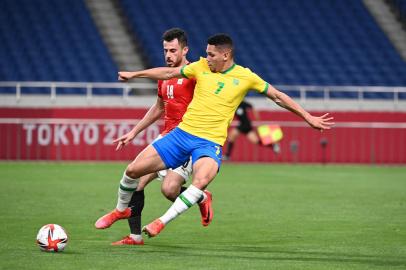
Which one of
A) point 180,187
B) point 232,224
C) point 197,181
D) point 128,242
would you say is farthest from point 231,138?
point 197,181

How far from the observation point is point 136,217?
10422 millimetres

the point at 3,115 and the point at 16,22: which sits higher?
the point at 16,22

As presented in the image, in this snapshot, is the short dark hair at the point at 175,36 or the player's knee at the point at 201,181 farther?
the short dark hair at the point at 175,36

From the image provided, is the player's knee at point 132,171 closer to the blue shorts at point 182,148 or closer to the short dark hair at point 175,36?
the blue shorts at point 182,148

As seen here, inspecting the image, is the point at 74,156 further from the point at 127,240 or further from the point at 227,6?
the point at 127,240

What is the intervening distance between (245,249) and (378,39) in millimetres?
24296

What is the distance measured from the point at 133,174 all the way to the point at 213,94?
1.14 meters

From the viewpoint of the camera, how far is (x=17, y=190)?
17.0m

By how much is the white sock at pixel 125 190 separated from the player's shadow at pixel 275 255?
1.91ft

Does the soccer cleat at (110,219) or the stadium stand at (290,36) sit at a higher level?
the stadium stand at (290,36)

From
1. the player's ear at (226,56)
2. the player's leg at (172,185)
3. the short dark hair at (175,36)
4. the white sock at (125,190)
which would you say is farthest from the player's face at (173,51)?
the white sock at (125,190)

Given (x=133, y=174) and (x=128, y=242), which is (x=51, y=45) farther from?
(x=133, y=174)

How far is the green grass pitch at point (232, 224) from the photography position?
893 cm

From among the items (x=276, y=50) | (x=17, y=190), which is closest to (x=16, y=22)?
(x=276, y=50)
